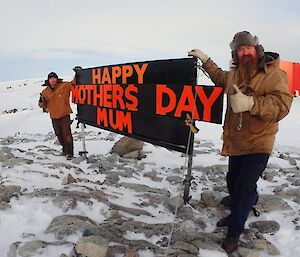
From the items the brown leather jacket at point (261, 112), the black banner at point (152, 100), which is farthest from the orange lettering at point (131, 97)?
the brown leather jacket at point (261, 112)

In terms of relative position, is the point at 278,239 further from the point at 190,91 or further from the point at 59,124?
the point at 59,124

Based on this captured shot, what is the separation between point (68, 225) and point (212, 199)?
234 cm

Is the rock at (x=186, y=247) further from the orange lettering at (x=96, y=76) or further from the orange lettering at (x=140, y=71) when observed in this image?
the orange lettering at (x=96, y=76)

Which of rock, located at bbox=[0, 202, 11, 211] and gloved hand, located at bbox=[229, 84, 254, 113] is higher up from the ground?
gloved hand, located at bbox=[229, 84, 254, 113]

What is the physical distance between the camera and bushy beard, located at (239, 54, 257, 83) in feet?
13.1

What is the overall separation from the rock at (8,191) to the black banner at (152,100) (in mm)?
2394

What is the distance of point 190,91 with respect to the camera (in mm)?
5203

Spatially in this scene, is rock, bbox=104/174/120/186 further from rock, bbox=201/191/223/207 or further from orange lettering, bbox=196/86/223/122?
orange lettering, bbox=196/86/223/122

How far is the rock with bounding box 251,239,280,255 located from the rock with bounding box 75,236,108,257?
1.96 meters

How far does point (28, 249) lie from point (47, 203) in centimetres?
121

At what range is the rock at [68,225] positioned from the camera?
14.2ft

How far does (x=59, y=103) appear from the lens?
839 centimetres

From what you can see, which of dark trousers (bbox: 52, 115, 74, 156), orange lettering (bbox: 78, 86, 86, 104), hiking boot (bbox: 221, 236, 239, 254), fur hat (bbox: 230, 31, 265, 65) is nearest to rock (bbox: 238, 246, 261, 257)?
hiking boot (bbox: 221, 236, 239, 254)

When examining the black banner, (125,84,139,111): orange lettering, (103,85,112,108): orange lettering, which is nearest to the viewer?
the black banner
